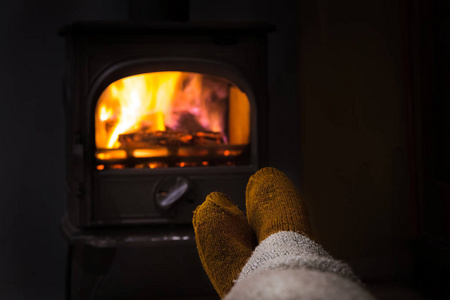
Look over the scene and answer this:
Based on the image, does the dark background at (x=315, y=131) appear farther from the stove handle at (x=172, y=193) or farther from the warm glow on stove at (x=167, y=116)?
the stove handle at (x=172, y=193)

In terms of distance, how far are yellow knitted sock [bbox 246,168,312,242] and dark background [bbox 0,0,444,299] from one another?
0.35 m

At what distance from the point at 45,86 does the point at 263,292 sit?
1.15 m

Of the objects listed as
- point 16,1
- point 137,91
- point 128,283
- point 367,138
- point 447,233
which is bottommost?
point 128,283

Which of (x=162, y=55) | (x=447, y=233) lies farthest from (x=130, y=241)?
(x=447, y=233)

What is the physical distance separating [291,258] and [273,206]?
0.52m

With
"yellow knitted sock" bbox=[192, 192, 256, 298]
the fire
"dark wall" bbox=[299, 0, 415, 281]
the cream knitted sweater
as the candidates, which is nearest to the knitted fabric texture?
the cream knitted sweater

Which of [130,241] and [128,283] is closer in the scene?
[130,241]

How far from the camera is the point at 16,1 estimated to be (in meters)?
1.36

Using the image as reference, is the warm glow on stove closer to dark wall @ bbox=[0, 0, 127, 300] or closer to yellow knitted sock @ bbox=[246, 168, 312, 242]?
yellow knitted sock @ bbox=[246, 168, 312, 242]

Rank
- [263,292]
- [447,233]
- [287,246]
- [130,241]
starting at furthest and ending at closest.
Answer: [447,233] → [130,241] → [287,246] → [263,292]

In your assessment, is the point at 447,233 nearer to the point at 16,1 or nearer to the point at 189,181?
the point at 189,181

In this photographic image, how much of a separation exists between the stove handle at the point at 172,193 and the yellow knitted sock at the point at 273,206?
15 cm

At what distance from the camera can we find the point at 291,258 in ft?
1.65

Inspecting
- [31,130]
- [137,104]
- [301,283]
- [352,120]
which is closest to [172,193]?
[137,104]
